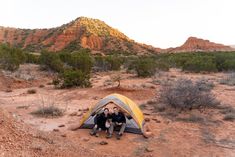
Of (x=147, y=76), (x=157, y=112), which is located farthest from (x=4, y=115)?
(x=147, y=76)

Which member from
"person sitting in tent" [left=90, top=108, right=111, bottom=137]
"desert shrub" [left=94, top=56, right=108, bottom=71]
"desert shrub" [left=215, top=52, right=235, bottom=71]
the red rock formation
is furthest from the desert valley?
the red rock formation

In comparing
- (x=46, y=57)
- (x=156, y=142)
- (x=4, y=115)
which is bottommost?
(x=156, y=142)

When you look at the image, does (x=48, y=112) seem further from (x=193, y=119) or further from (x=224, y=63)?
(x=224, y=63)

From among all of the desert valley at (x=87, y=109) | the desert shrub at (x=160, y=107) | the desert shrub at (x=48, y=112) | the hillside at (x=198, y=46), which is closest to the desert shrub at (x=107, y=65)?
the desert valley at (x=87, y=109)

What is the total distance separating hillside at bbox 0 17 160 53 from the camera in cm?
7219

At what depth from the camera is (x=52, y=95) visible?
60.2ft

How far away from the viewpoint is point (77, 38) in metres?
74.2

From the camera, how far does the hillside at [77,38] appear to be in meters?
72.2

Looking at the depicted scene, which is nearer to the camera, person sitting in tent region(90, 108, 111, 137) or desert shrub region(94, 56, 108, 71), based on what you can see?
person sitting in tent region(90, 108, 111, 137)

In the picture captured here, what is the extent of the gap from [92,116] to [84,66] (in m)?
17.9

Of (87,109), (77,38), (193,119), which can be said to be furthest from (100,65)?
(77,38)

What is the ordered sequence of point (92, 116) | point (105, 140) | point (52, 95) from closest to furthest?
point (105, 140) → point (92, 116) → point (52, 95)

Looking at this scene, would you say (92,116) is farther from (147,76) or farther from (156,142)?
(147,76)

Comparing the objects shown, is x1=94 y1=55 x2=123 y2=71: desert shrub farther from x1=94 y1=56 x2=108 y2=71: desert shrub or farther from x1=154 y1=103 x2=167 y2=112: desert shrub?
x1=154 y1=103 x2=167 y2=112: desert shrub
